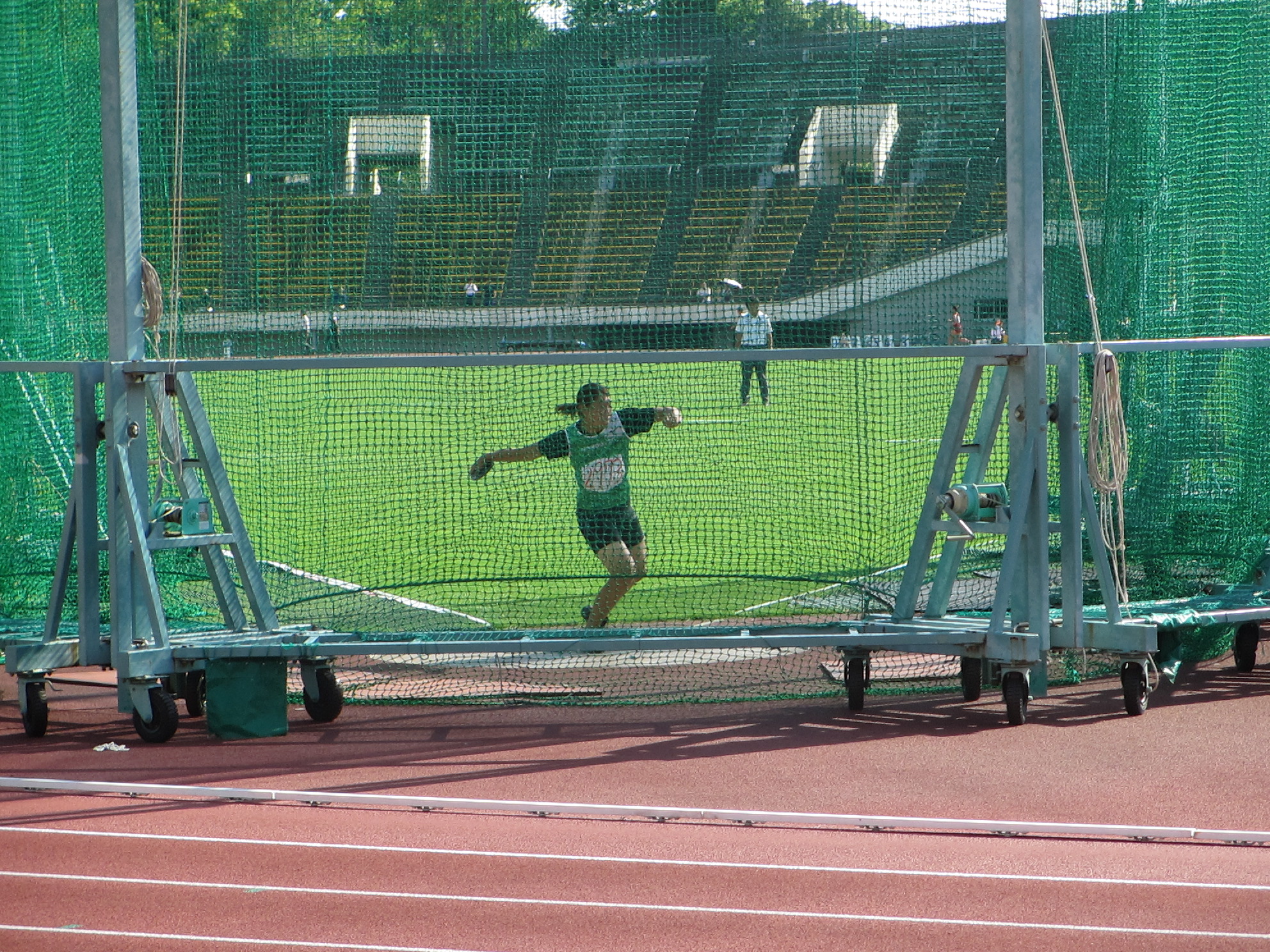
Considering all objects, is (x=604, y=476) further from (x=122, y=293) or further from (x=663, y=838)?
(x=663, y=838)

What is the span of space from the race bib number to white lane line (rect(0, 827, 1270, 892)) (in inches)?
146

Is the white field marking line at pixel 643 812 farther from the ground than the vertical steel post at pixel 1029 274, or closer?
closer

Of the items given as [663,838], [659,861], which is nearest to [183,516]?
[663,838]

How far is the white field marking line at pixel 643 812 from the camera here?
197 inches

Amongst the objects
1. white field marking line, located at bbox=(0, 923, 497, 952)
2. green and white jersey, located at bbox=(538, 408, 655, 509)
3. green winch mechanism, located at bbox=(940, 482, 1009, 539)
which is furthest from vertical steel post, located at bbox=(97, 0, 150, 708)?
green winch mechanism, located at bbox=(940, 482, 1009, 539)

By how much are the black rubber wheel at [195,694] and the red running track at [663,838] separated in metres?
0.12

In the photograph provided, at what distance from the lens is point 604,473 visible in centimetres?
844

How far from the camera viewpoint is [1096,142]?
26.5 ft

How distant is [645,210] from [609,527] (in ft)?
7.40

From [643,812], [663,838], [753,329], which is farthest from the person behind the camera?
[753,329]

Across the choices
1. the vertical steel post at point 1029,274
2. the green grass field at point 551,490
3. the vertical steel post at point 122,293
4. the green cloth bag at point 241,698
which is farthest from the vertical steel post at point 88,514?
the vertical steel post at point 1029,274

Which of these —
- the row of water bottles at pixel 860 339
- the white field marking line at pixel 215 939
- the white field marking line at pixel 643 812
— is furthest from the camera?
the row of water bottles at pixel 860 339

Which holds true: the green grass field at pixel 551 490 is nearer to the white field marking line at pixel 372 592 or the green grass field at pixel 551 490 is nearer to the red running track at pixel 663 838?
the white field marking line at pixel 372 592

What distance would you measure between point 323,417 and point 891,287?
8065mm
